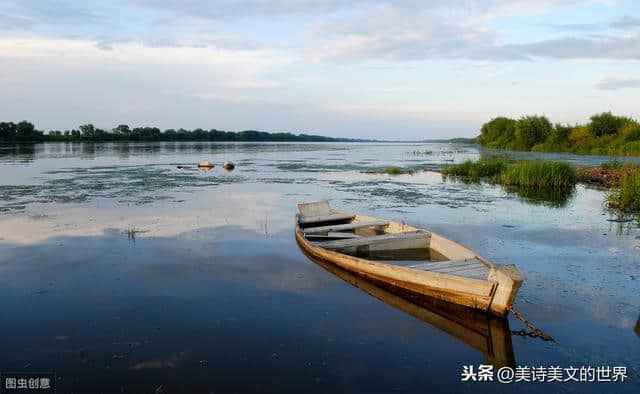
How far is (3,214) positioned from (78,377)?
1099cm

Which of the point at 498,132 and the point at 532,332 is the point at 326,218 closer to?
the point at 532,332

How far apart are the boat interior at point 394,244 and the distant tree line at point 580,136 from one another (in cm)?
3221

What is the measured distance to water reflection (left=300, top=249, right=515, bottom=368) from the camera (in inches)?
219

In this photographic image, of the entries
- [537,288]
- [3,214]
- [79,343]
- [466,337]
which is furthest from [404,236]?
[3,214]

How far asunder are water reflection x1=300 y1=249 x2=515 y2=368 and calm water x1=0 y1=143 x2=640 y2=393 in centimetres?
4

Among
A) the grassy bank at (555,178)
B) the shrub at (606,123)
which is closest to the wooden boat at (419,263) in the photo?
the grassy bank at (555,178)

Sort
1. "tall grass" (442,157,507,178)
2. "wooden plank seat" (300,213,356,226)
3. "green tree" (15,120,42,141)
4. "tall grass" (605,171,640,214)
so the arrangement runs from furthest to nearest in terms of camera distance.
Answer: "green tree" (15,120,42,141), "tall grass" (442,157,507,178), "tall grass" (605,171,640,214), "wooden plank seat" (300,213,356,226)

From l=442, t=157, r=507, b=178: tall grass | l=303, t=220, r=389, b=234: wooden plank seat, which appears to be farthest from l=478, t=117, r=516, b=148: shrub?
l=303, t=220, r=389, b=234: wooden plank seat

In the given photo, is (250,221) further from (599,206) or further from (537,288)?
(599,206)

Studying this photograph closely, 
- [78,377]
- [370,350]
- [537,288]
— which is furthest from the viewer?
[537,288]

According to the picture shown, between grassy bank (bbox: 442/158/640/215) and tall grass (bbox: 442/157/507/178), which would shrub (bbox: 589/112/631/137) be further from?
tall grass (bbox: 442/157/507/178)

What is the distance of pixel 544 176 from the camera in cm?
2044

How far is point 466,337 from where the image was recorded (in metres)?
5.89

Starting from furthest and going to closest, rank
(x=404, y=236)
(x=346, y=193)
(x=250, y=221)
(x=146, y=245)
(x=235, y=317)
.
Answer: (x=346, y=193) < (x=250, y=221) < (x=146, y=245) < (x=404, y=236) < (x=235, y=317)
